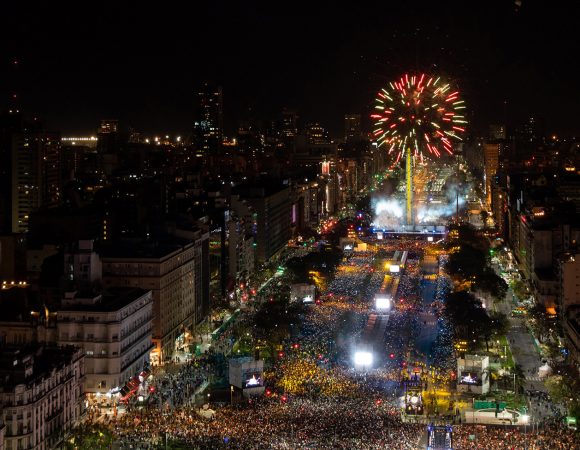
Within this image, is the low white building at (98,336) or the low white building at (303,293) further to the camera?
the low white building at (303,293)

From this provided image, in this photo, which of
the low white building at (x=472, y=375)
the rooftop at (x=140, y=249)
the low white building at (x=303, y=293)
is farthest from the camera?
the low white building at (x=303, y=293)

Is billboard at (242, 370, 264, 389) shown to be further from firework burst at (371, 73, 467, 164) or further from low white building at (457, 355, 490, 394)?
firework burst at (371, 73, 467, 164)

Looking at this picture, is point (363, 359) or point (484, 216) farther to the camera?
point (484, 216)

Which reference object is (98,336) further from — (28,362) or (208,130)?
(208,130)

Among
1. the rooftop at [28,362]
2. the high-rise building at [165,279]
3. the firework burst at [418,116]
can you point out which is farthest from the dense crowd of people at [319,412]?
the firework burst at [418,116]

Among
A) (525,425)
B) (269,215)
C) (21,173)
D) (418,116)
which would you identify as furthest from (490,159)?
(525,425)

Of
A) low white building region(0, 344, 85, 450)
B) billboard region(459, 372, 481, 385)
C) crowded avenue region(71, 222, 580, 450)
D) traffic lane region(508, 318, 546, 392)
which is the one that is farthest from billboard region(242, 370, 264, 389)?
traffic lane region(508, 318, 546, 392)

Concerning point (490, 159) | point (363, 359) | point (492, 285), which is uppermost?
point (490, 159)

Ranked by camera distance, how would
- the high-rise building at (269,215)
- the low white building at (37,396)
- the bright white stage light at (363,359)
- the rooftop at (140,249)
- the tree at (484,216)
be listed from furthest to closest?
1. the tree at (484,216)
2. the high-rise building at (269,215)
3. the rooftop at (140,249)
4. the bright white stage light at (363,359)
5. the low white building at (37,396)

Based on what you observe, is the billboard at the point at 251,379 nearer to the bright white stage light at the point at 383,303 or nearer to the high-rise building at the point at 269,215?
the bright white stage light at the point at 383,303

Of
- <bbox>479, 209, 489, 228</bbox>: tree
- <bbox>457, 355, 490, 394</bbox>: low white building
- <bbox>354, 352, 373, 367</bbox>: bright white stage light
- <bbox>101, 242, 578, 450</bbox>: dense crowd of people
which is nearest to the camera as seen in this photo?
<bbox>101, 242, 578, 450</bbox>: dense crowd of people
